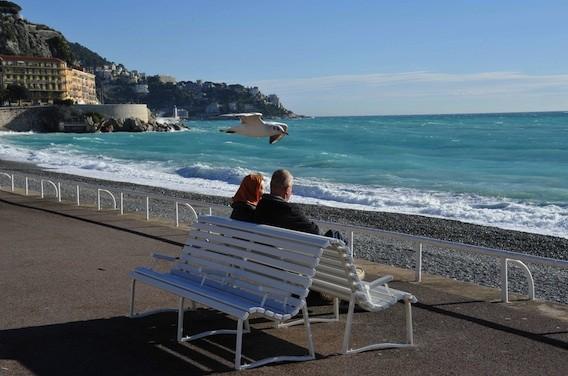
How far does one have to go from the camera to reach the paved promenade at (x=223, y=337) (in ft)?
15.4

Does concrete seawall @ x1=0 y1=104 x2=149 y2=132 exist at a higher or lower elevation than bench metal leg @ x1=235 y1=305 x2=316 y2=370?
lower

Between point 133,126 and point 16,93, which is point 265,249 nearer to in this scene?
point 133,126

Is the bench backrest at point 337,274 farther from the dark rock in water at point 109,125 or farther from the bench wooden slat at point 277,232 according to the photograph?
the dark rock in water at point 109,125

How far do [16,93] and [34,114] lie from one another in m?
22.7

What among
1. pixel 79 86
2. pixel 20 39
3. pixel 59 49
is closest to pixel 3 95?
pixel 79 86

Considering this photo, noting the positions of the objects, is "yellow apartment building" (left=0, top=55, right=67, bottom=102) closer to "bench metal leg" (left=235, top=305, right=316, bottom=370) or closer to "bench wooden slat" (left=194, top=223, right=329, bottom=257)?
"bench wooden slat" (left=194, top=223, right=329, bottom=257)

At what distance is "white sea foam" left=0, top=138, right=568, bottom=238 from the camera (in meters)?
19.2

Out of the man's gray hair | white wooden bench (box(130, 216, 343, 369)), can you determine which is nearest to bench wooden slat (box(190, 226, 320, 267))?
white wooden bench (box(130, 216, 343, 369))

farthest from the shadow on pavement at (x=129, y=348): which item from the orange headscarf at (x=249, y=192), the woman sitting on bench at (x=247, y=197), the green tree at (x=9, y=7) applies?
the green tree at (x=9, y=7)

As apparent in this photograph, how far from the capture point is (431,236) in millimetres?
15914

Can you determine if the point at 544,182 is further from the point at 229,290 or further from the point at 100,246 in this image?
the point at 229,290

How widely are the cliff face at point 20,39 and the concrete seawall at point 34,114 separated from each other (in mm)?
51293

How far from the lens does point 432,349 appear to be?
16.7 feet

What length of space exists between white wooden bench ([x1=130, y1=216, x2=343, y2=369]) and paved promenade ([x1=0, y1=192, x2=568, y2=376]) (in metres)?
0.26
